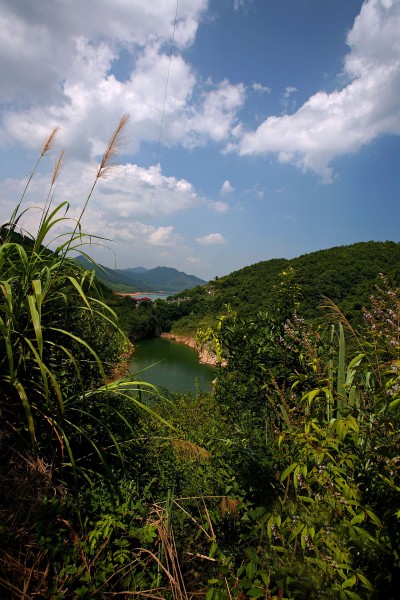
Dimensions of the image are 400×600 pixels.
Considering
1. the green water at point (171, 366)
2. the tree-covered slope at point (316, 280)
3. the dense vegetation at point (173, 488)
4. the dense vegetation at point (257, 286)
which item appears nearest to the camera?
the dense vegetation at point (173, 488)

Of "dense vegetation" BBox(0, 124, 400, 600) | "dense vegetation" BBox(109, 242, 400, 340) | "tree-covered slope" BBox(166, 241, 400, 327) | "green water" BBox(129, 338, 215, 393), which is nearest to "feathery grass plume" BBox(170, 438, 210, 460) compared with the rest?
"dense vegetation" BBox(0, 124, 400, 600)

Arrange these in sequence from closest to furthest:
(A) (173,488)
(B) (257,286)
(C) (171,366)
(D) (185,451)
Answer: (A) (173,488), (D) (185,451), (C) (171,366), (B) (257,286)

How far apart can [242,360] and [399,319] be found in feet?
6.67

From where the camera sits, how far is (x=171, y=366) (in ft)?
90.4

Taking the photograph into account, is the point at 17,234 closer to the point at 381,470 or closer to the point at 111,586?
the point at 111,586

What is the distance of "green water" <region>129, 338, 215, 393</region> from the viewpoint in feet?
67.7

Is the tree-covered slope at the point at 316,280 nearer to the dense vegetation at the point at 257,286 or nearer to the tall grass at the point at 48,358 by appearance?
the dense vegetation at the point at 257,286

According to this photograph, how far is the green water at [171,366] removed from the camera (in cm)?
2063

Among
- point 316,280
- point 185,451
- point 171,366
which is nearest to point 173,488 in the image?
point 185,451

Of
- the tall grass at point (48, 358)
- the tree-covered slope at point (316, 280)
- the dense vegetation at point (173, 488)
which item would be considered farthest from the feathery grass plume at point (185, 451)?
the tree-covered slope at point (316, 280)

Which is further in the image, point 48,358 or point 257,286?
point 257,286

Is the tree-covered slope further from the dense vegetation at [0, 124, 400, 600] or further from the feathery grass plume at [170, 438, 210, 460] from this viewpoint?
the dense vegetation at [0, 124, 400, 600]

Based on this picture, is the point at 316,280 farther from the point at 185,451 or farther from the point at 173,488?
the point at 173,488

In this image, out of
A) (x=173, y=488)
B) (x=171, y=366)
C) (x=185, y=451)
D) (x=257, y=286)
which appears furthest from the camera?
(x=257, y=286)
